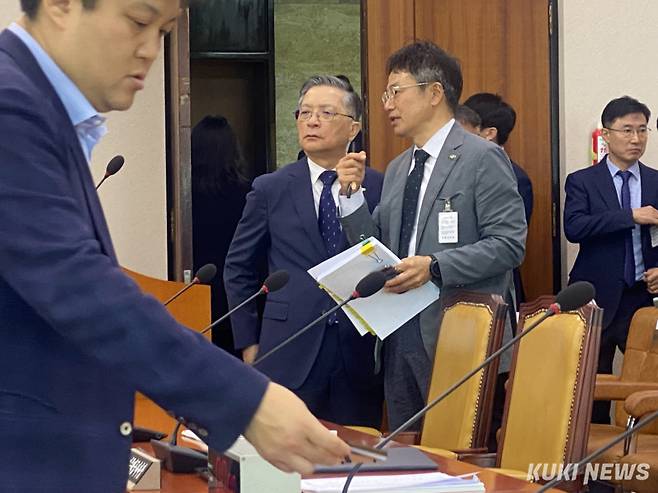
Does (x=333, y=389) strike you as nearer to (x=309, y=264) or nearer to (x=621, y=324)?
(x=309, y=264)

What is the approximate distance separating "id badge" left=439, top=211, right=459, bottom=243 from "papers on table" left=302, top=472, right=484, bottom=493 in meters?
1.67

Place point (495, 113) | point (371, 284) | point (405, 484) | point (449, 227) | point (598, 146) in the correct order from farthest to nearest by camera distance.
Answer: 1. point (598, 146)
2. point (495, 113)
3. point (449, 227)
4. point (371, 284)
5. point (405, 484)

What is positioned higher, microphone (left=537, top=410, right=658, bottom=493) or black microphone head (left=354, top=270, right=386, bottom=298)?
black microphone head (left=354, top=270, right=386, bottom=298)

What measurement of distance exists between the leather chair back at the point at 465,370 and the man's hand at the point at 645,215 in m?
2.19

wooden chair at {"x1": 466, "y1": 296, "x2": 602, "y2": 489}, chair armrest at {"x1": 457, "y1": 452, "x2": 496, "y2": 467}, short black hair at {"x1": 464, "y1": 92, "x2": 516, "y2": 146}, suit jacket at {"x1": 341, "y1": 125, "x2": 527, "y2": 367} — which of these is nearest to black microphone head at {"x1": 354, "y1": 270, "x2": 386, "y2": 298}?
wooden chair at {"x1": 466, "y1": 296, "x2": 602, "y2": 489}

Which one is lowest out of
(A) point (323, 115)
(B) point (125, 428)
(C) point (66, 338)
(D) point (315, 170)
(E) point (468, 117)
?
(B) point (125, 428)

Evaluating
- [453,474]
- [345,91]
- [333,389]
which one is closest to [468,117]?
[345,91]

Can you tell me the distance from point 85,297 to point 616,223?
4.52m

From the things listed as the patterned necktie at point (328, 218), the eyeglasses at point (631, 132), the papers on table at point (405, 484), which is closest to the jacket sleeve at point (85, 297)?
A: the papers on table at point (405, 484)

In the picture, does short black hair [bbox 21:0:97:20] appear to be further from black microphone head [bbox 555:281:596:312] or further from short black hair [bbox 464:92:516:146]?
short black hair [bbox 464:92:516:146]

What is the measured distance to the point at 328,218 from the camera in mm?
4195

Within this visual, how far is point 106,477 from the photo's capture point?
125 centimetres

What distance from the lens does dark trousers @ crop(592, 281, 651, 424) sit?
5410 mm

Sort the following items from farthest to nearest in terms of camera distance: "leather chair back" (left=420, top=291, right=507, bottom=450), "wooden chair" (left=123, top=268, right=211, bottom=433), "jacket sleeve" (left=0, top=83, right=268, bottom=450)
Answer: "wooden chair" (left=123, top=268, right=211, bottom=433), "leather chair back" (left=420, top=291, right=507, bottom=450), "jacket sleeve" (left=0, top=83, right=268, bottom=450)
